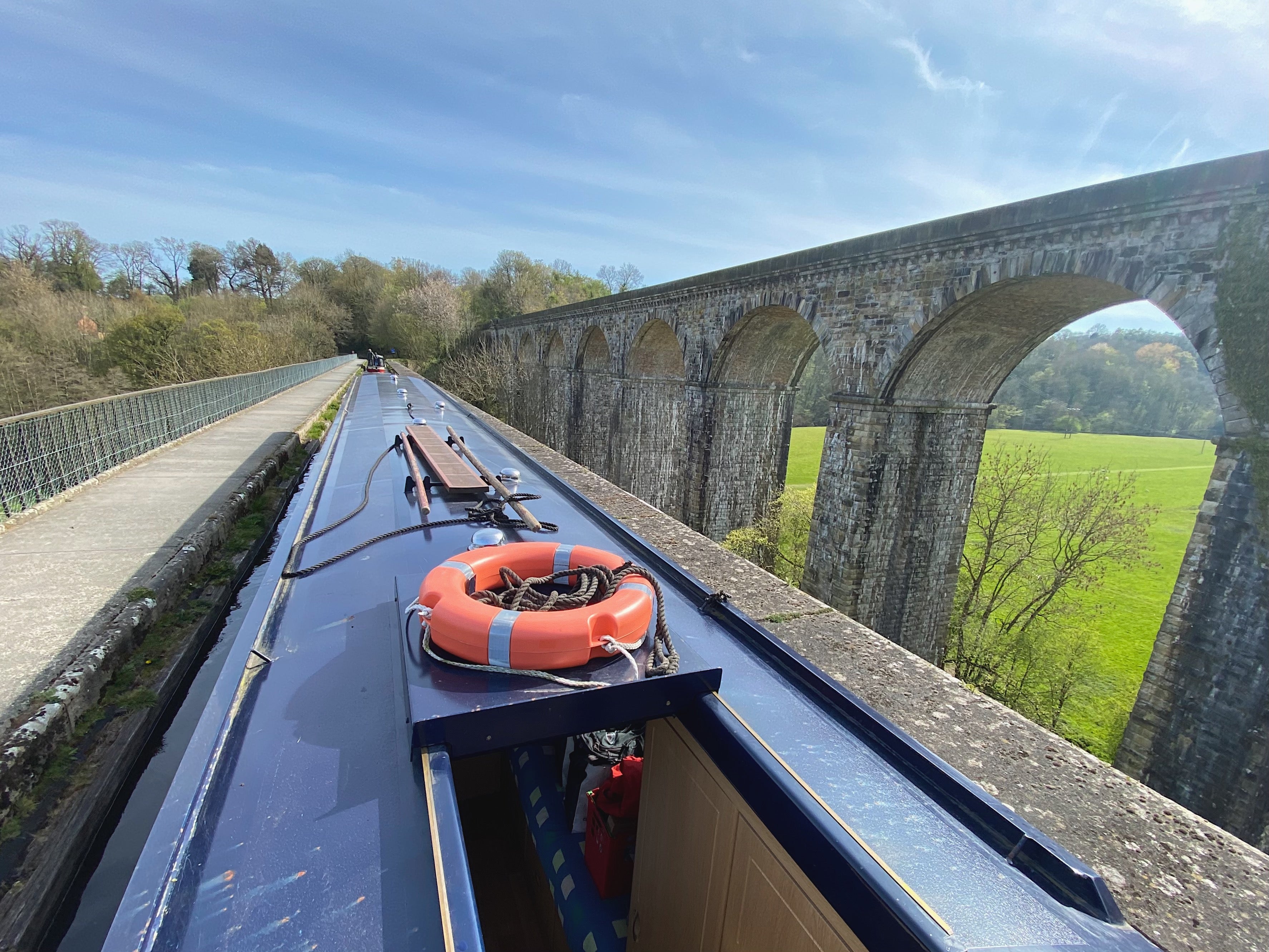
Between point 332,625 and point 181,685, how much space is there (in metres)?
1.64

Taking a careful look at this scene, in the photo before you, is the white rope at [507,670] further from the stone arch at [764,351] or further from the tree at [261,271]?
the tree at [261,271]

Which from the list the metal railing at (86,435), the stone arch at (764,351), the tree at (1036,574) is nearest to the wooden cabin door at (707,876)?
the metal railing at (86,435)

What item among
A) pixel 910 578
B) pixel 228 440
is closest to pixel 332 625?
pixel 910 578

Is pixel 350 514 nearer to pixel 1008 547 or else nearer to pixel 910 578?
pixel 910 578

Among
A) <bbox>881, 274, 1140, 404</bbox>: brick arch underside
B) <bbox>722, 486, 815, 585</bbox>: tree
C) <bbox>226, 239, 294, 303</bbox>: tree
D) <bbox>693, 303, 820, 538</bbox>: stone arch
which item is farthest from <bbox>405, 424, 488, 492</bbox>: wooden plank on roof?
<bbox>226, 239, 294, 303</bbox>: tree

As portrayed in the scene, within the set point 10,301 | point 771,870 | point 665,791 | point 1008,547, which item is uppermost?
point 10,301

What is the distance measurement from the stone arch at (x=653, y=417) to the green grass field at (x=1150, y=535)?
3.25 m

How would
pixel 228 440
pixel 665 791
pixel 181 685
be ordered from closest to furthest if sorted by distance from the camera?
pixel 665 791
pixel 181 685
pixel 228 440

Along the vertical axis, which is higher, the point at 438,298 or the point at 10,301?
the point at 438,298

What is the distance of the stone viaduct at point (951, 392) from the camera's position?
13.1 ft

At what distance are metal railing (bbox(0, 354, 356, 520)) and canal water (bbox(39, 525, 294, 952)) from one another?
3.87m

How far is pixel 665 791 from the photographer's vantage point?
183 cm

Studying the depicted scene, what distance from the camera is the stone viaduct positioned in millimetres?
3996

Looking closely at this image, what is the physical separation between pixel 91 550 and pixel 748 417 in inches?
366
